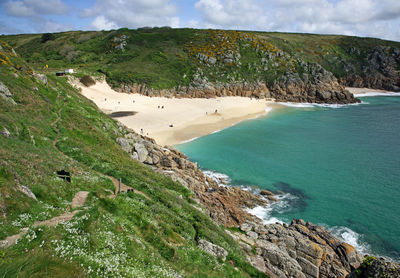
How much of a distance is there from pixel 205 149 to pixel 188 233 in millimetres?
34990

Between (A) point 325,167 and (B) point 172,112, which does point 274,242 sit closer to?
(A) point 325,167

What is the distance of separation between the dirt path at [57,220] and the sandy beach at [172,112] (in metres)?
38.0

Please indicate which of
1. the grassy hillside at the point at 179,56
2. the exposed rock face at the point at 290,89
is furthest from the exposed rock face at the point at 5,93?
the exposed rock face at the point at 290,89

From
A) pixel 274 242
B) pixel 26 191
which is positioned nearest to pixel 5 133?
pixel 26 191

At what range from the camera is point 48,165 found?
656 inches

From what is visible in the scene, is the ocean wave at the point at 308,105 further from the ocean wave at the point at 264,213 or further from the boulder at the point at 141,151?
the boulder at the point at 141,151

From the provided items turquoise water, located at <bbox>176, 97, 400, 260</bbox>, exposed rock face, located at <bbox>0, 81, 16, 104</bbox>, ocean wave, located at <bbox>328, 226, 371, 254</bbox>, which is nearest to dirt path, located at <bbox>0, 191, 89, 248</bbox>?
exposed rock face, located at <bbox>0, 81, 16, 104</bbox>

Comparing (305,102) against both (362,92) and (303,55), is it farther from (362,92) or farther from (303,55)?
(362,92)

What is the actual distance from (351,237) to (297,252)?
391 inches

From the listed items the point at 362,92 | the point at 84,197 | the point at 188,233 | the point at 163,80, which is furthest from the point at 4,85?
the point at 362,92

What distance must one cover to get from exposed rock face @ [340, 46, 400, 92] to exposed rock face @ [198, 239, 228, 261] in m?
145

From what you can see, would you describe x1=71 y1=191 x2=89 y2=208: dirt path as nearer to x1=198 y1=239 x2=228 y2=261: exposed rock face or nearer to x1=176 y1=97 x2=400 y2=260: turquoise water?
x1=198 y1=239 x2=228 y2=261: exposed rock face

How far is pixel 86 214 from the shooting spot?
11.0m

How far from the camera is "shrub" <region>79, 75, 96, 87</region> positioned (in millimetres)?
75375
